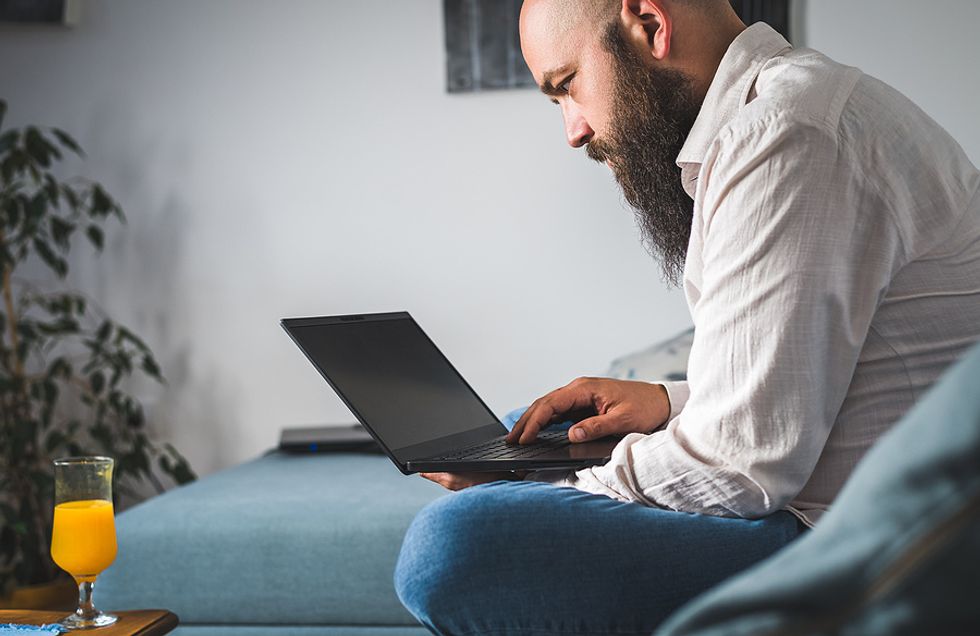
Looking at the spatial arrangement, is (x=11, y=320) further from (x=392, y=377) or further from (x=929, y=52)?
(x=929, y=52)

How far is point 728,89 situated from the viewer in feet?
3.96

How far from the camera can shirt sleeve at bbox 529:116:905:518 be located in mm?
959

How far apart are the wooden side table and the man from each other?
40 centimetres

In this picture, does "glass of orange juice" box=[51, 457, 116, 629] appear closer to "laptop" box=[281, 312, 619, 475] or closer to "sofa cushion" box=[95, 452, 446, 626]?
"laptop" box=[281, 312, 619, 475]

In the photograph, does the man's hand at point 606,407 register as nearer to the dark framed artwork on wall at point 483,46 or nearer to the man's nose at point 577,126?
the man's nose at point 577,126

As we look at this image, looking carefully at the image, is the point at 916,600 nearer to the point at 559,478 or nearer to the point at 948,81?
the point at 559,478

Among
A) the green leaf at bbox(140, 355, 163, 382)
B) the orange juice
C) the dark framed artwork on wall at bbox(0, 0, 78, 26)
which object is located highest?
the dark framed artwork on wall at bbox(0, 0, 78, 26)

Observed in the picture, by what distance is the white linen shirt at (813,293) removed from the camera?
A: 96 centimetres

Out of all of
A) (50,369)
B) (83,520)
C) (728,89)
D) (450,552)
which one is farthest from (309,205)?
(450,552)

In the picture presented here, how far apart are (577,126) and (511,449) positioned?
45cm

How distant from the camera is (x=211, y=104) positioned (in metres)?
3.12

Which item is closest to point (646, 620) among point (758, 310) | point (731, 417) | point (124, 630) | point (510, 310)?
point (731, 417)

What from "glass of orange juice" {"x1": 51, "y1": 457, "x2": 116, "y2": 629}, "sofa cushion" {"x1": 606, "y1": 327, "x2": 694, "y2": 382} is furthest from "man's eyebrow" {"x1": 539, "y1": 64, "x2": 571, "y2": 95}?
"sofa cushion" {"x1": 606, "y1": 327, "x2": 694, "y2": 382}

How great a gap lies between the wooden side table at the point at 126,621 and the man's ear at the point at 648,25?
2.99ft
